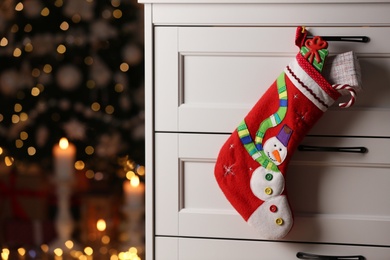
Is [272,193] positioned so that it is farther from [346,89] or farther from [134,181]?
[134,181]

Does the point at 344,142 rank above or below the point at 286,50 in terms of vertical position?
below

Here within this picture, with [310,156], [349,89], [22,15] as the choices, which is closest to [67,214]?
[22,15]

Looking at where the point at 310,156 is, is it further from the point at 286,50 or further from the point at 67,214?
the point at 67,214

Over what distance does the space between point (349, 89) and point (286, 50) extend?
0.61ft

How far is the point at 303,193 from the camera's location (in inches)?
64.7

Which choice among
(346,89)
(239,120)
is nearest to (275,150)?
(239,120)

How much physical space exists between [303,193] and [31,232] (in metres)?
1.37

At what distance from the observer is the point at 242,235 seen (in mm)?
1669

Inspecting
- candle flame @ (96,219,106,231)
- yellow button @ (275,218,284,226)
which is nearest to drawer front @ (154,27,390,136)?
yellow button @ (275,218,284,226)

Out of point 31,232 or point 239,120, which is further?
point 31,232

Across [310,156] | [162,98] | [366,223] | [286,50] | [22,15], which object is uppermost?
[22,15]

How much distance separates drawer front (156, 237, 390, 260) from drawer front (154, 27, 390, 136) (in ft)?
0.95

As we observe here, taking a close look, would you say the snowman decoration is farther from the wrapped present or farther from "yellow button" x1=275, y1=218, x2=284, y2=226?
the wrapped present

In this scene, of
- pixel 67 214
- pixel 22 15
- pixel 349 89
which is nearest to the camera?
pixel 349 89
